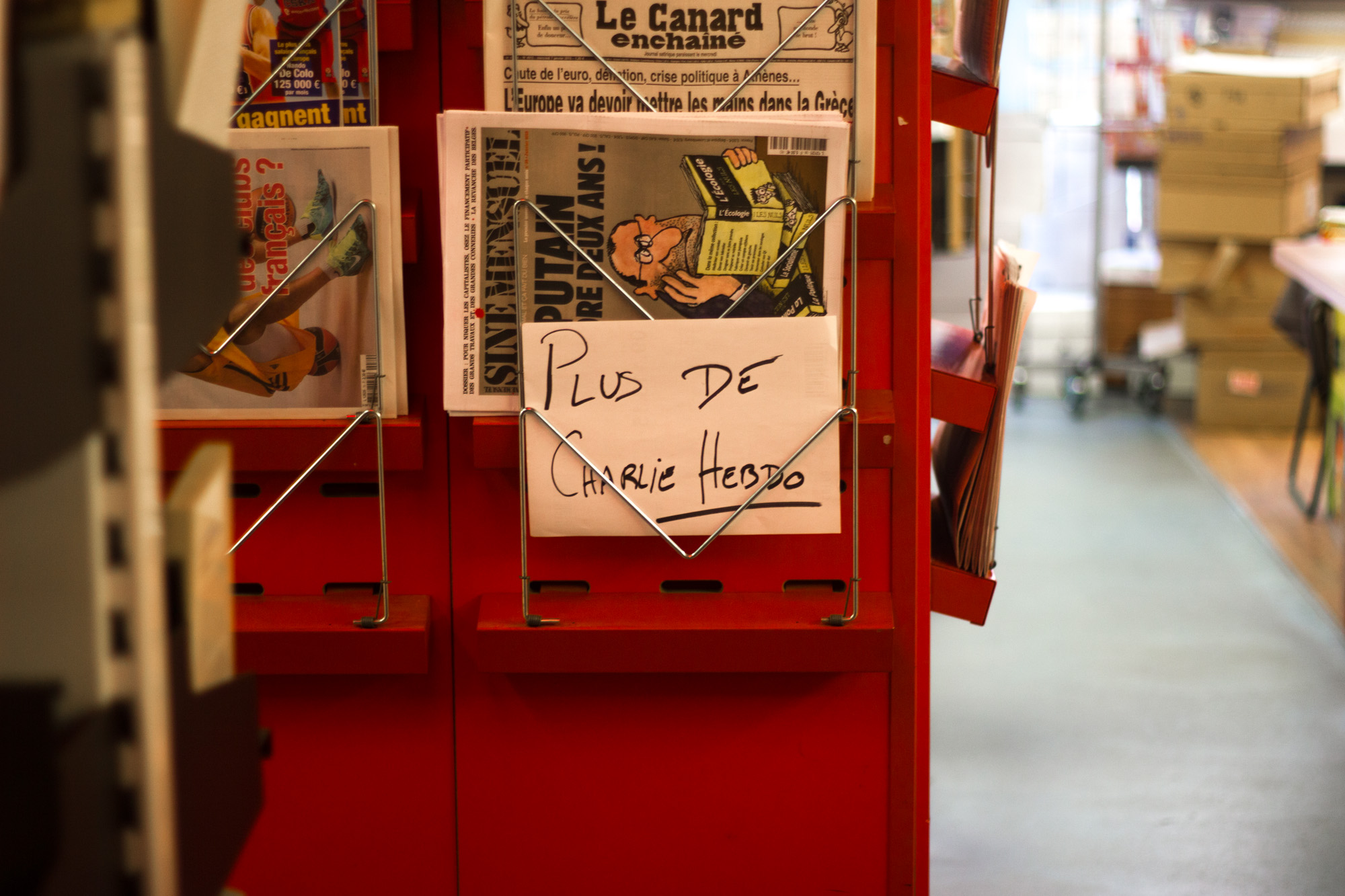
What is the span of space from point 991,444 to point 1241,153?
3.71 metres

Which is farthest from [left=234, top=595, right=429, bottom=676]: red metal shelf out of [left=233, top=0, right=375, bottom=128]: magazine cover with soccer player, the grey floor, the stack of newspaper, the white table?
the white table

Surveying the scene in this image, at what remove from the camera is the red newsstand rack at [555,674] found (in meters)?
0.89

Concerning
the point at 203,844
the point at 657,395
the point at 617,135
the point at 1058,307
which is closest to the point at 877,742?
the point at 657,395

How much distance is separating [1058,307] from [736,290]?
4.36 m

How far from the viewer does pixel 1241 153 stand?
13.5 feet

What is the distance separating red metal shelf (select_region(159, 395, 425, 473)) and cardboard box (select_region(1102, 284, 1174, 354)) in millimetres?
4551

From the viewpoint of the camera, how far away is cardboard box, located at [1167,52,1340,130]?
4.00 m

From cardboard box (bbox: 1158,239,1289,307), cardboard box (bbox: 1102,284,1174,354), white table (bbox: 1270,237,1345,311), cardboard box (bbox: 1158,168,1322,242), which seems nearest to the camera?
white table (bbox: 1270,237,1345,311)

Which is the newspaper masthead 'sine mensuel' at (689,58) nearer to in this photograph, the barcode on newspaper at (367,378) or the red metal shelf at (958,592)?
the barcode on newspaper at (367,378)

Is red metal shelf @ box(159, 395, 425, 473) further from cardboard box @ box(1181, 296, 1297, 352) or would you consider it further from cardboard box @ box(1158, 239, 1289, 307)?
cardboard box @ box(1181, 296, 1297, 352)

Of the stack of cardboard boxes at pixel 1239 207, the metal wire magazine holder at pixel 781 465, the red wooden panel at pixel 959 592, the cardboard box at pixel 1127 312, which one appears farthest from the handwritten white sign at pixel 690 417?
the cardboard box at pixel 1127 312

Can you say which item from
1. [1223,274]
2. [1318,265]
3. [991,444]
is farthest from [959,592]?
[1223,274]

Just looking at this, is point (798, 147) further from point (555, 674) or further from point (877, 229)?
point (555, 674)

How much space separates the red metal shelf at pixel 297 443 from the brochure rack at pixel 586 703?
5 cm
